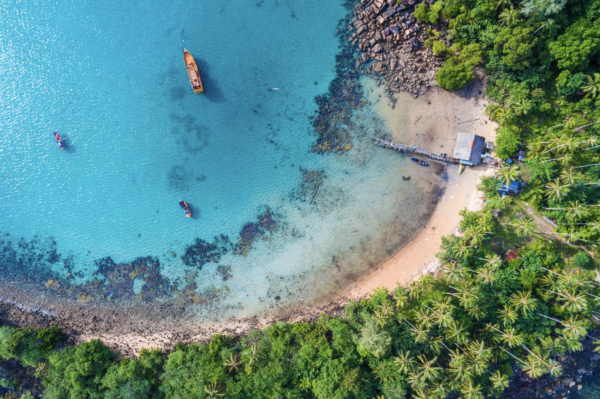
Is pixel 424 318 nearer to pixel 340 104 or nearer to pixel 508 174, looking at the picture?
pixel 508 174

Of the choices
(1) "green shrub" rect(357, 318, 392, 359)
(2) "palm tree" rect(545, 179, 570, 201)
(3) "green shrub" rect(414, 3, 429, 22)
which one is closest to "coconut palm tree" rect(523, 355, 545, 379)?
(1) "green shrub" rect(357, 318, 392, 359)

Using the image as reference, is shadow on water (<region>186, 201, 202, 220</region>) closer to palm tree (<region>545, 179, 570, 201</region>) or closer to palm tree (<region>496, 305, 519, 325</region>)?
palm tree (<region>496, 305, 519, 325</region>)

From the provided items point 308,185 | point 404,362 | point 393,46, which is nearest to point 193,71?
point 308,185

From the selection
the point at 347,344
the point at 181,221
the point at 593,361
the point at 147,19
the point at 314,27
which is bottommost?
the point at 593,361

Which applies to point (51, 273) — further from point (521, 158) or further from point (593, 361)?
point (593, 361)

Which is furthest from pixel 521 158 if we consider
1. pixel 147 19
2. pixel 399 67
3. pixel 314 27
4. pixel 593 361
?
pixel 147 19

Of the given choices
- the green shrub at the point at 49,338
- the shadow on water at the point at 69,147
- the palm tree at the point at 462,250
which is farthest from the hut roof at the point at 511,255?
the shadow on water at the point at 69,147
